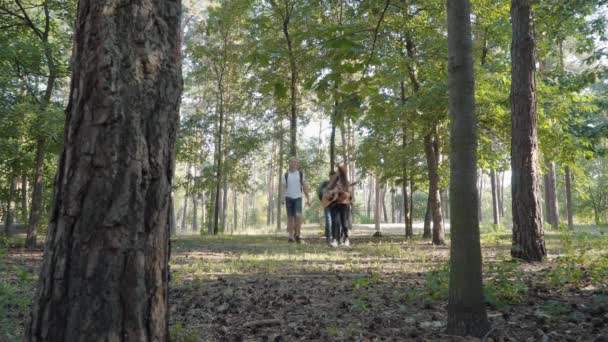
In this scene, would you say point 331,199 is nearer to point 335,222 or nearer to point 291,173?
point 335,222

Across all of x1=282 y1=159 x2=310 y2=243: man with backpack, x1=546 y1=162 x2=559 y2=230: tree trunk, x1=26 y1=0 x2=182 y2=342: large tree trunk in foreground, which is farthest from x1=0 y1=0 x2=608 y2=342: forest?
x1=546 y1=162 x2=559 y2=230: tree trunk

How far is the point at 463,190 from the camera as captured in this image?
3.11 metres

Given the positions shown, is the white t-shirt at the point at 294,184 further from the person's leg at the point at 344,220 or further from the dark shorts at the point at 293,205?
the person's leg at the point at 344,220

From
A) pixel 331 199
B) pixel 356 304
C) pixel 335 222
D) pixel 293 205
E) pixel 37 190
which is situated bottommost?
pixel 356 304

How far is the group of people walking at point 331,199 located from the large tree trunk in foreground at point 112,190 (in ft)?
27.8

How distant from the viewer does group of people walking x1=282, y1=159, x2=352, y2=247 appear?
10.6m

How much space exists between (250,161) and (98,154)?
58.3ft

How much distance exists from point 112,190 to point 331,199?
349 inches

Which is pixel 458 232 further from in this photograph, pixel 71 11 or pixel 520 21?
pixel 71 11

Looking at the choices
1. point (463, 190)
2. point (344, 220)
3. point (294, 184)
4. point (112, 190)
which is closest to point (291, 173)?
point (294, 184)

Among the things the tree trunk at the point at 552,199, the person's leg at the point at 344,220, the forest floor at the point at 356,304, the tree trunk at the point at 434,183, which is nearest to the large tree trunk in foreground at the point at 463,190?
the forest floor at the point at 356,304

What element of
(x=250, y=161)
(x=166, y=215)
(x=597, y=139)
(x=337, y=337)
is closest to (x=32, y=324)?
(x=166, y=215)

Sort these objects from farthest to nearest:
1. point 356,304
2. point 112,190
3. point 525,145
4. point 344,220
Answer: point 344,220, point 525,145, point 356,304, point 112,190

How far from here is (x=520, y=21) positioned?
6902 mm
